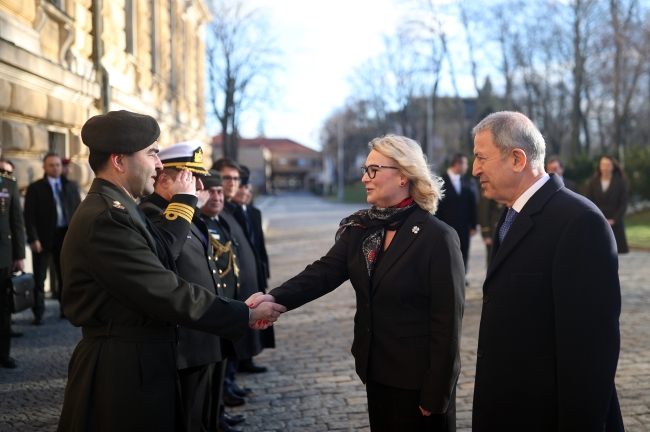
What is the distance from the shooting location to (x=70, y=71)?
37.0 feet

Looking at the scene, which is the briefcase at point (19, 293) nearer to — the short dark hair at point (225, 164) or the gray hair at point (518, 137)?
the short dark hair at point (225, 164)

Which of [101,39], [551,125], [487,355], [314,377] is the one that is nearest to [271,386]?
[314,377]

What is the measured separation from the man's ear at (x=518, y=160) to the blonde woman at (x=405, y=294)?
1.85ft

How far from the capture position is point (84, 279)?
8.53ft

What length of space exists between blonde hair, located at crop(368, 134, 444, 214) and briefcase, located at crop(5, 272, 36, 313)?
443 cm

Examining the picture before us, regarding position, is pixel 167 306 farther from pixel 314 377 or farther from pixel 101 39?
pixel 101 39

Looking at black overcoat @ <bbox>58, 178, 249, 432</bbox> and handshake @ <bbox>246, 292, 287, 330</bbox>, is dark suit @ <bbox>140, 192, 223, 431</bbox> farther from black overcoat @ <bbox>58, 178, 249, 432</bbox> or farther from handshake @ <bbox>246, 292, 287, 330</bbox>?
black overcoat @ <bbox>58, 178, 249, 432</bbox>

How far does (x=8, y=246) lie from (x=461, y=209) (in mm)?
6120

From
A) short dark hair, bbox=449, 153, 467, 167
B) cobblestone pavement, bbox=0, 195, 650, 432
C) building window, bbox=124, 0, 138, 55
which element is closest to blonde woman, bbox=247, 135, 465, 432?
cobblestone pavement, bbox=0, 195, 650, 432

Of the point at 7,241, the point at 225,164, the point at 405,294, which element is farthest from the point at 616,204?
the point at 7,241

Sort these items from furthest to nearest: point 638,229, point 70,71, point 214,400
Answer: point 638,229
point 70,71
point 214,400

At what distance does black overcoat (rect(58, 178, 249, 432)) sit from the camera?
2.55 metres

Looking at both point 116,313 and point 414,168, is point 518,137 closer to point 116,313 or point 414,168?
point 414,168

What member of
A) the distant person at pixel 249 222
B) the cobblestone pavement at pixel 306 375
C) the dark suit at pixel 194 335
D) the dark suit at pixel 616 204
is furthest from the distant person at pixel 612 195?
the dark suit at pixel 194 335
